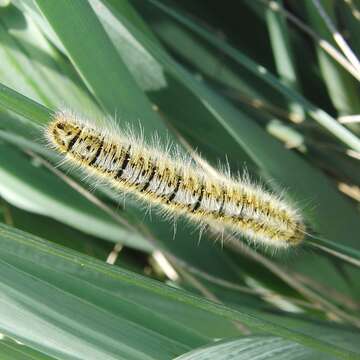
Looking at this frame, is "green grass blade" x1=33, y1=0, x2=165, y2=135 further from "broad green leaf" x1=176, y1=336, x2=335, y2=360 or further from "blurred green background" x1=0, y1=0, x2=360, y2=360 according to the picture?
"broad green leaf" x1=176, y1=336, x2=335, y2=360

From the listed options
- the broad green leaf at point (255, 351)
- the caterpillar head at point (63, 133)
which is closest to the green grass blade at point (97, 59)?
the caterpillar head at point (63, 133)

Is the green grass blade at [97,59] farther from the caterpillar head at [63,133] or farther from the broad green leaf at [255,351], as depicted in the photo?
the broad green leaf at [255,351]

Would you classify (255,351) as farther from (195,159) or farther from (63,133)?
(195,159)

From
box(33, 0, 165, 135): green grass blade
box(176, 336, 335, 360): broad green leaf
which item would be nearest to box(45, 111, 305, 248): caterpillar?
box(33, 0, 165, 135): green grass blade

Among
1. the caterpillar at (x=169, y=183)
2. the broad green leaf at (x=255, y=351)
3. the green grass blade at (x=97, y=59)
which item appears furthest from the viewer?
the green grass blade at (x=97, y=59)

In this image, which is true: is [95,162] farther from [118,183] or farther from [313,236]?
[313,236]

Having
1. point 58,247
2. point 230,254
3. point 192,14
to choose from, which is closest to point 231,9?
point 192,14

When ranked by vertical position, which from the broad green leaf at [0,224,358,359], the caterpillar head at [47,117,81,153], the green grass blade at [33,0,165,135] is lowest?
the broad green leaf at [0,224,358,359]

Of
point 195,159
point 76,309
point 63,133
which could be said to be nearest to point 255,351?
point 76,309
